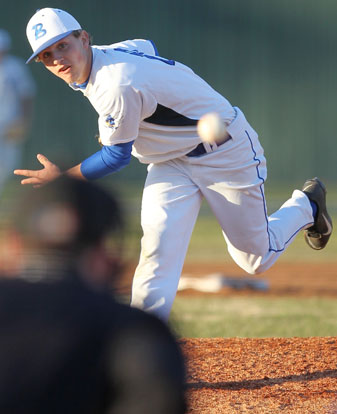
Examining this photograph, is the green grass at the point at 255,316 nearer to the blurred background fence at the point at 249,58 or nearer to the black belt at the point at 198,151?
the black belt at the point at 198,151

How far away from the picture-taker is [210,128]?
147 inches

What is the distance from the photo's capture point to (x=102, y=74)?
3521mm

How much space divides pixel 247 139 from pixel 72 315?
9.24 ft

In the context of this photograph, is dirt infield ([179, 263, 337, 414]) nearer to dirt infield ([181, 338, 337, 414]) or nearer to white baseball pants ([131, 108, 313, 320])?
dirt infield ([181, 338, 337, 414])

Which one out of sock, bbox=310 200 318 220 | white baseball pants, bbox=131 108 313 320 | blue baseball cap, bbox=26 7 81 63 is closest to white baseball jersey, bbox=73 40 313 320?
white baseball pants, bbox=131 108 313 320

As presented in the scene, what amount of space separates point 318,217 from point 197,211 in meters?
1.14

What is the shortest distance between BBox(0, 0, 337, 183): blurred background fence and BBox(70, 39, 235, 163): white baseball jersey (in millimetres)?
17095

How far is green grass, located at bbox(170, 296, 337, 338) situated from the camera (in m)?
6.13

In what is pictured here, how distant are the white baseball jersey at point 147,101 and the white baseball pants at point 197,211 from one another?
0.37ft

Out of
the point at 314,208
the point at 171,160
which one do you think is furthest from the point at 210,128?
the point at 314,208

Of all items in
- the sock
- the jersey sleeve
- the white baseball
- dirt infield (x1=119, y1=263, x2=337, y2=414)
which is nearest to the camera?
dirt infield (x1=119, y1=263, x2=337, y2=414)

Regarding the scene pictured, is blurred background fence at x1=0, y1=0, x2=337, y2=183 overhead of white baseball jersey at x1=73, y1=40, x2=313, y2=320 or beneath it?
beneath

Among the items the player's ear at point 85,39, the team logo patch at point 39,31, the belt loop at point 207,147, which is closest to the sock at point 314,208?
the belt loop at point 207,147

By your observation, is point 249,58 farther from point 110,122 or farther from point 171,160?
point 110,122
